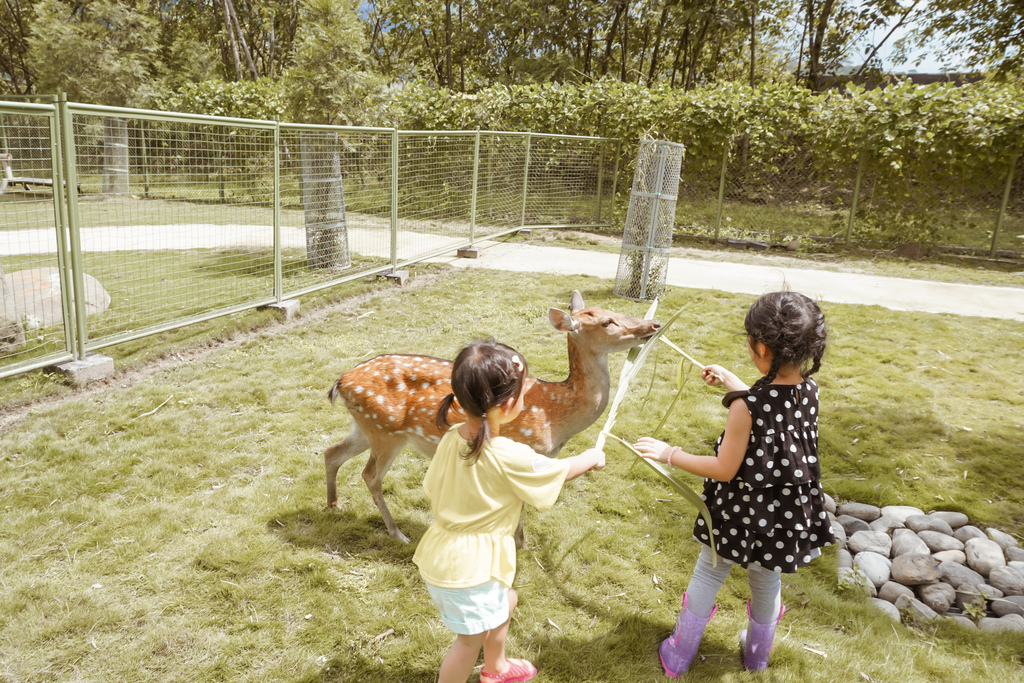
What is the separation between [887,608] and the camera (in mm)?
3330

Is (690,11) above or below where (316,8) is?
above

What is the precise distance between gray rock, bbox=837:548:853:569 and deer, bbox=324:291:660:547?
61.2 inches

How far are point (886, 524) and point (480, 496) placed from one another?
293cm

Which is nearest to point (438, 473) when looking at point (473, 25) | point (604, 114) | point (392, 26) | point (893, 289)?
point (893, 289)

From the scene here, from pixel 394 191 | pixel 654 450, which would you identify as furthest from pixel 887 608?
pixel 394 191

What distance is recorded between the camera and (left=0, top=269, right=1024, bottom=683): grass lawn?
112 inches

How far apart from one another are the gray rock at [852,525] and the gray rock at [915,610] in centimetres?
59

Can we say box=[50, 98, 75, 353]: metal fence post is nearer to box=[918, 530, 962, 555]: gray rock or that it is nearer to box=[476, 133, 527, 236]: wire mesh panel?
box=[918, 530, 962, 555]: gray rock

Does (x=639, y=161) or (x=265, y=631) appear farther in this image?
(x=639, y=161)

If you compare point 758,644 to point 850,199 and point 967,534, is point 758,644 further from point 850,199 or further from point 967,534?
point 850,199

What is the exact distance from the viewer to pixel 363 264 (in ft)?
32.1

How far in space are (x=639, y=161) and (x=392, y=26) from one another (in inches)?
1096

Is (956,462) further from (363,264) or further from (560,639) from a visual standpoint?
(363,264)

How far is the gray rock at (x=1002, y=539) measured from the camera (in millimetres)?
3828
